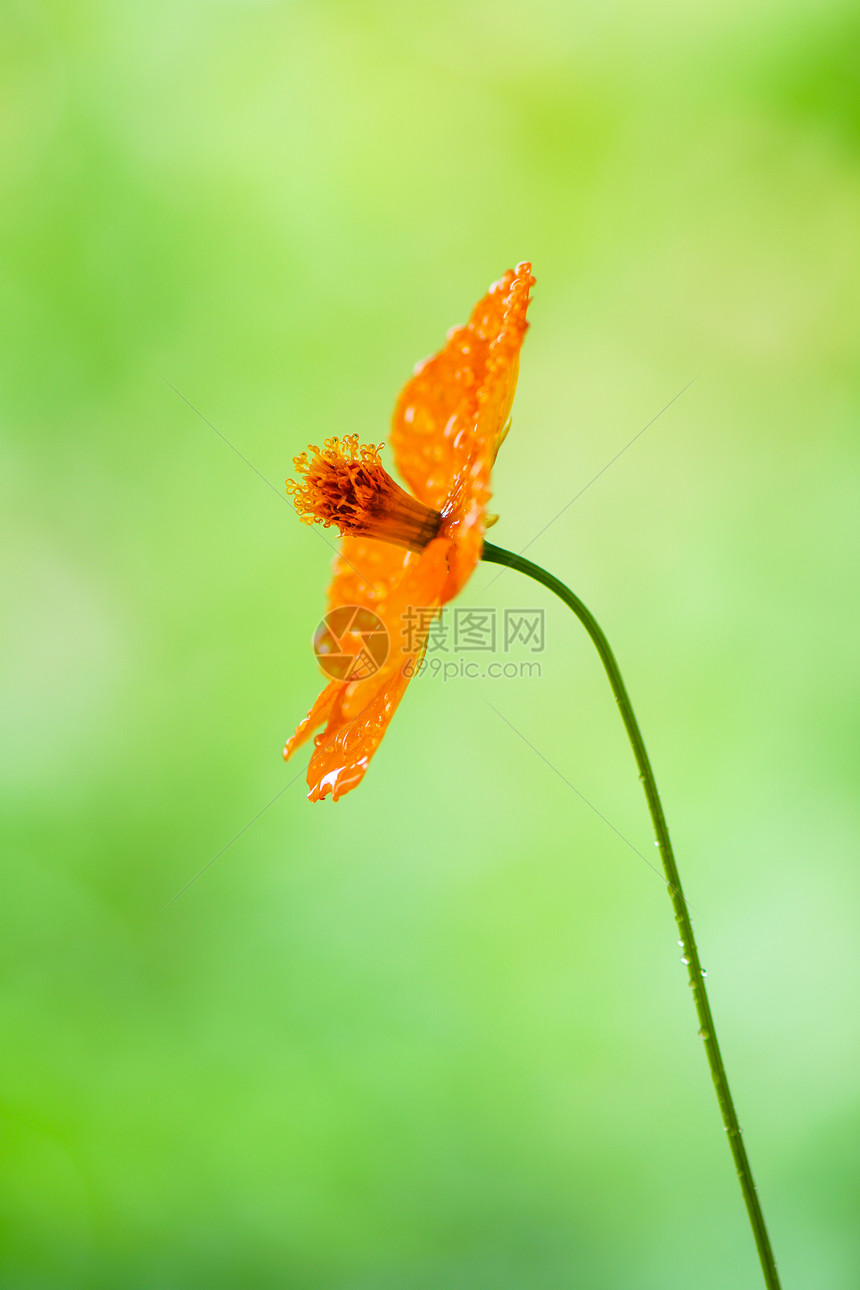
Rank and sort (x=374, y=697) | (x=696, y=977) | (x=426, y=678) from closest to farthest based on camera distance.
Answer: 1. (x=696, y=977)
2. (x=374, y=697)
3. (x=426, y=678)

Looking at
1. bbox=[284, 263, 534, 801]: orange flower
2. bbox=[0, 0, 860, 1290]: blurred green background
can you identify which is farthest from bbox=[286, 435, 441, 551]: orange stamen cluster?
bbox=[0, 0, 860, 1290]: blurred green background

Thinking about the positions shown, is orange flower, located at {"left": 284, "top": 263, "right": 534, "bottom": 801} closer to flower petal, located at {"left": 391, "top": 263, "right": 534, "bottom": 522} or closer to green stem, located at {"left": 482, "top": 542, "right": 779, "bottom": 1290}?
flower petal, located at {"left": 391, "top": 263, "right": 534, "bottom": 522}

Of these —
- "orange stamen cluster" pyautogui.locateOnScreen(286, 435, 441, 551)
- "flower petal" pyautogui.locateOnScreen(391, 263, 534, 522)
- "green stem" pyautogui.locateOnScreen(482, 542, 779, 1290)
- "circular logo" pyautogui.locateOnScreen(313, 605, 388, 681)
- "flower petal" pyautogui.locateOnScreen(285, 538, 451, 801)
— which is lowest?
"green stem" pyautogui.locateOnScreen(482, 542, 779, 1290)

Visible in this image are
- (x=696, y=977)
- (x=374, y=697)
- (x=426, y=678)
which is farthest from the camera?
(x=426, y=678)

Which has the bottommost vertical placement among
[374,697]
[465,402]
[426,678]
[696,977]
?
[696,977]

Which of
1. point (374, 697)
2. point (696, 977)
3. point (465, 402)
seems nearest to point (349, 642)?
point (374, 697)

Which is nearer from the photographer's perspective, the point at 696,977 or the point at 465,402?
the point at 696,977

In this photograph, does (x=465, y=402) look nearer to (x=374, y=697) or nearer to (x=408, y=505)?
(x=408, y=505)
